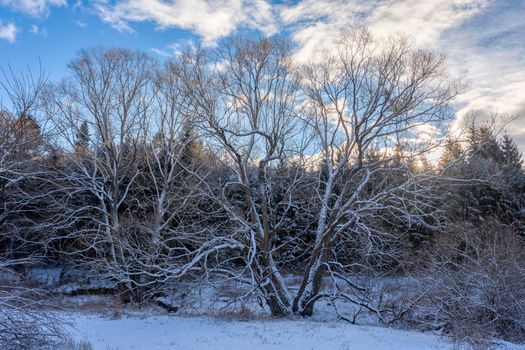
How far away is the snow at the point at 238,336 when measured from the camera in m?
8.94

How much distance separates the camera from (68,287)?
21609mm

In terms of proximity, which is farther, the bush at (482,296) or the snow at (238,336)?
the bush at (482,296)

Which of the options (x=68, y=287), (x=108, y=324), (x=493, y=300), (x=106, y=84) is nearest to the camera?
(x=493, y=300)

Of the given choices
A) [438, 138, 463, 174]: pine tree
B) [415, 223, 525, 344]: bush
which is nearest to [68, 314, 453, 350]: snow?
[415, 223, 525, 344]: bush

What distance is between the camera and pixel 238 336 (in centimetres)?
993

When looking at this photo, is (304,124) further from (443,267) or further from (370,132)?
(443,267)

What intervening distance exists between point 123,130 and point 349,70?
11412 mm

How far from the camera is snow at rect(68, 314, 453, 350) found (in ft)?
29.3

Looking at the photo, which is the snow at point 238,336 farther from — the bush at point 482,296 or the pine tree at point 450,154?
the pine tree at point 450,154

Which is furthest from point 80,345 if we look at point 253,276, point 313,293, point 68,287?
point 68,287

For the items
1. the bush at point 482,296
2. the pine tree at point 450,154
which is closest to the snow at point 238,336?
the bush at point 482,296

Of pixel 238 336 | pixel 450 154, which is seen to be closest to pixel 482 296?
pixel 450 154

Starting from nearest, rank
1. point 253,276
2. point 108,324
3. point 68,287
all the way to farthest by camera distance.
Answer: point 108,324
point 253,276
point 68,287

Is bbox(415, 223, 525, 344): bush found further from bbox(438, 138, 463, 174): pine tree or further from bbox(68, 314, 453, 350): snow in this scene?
bbox(438, 138, 463, 174): pine tree
